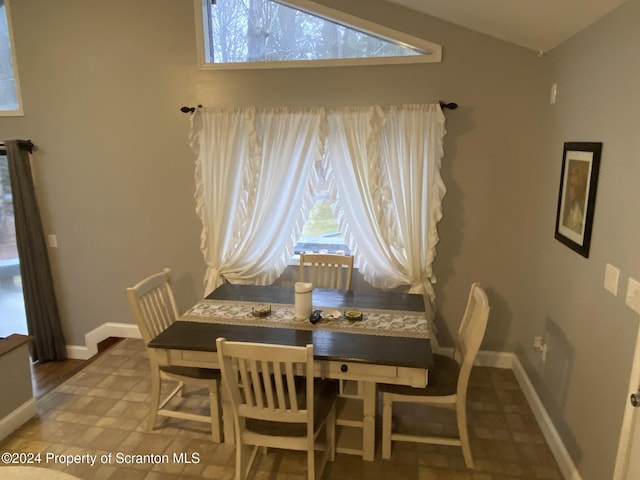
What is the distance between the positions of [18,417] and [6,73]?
2805 mm

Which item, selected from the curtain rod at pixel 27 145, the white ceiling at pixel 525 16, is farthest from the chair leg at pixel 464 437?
the curtain rod at pixel 27 145

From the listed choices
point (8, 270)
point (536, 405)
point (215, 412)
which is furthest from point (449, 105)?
point (8, 270)

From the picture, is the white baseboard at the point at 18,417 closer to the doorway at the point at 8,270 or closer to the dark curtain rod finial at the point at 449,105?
the doorway at the point at 8,270

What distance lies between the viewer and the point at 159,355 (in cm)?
235

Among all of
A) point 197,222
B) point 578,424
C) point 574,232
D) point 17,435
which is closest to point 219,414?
point 17,435

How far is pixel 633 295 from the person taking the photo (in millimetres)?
1761

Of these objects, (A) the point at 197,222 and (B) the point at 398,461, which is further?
(A) the point at 197,222

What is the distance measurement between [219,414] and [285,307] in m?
0.73

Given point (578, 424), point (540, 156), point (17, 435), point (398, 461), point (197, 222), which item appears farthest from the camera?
point (197, 222)

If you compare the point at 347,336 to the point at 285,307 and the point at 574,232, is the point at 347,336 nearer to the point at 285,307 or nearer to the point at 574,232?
the point at 285,307

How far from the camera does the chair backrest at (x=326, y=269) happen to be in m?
3.19

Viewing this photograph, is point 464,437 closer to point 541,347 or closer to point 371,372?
point 371,372

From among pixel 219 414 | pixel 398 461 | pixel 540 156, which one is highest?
pixel 540 156

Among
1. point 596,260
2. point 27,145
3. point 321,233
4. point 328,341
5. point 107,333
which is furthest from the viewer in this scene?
point 107,333
